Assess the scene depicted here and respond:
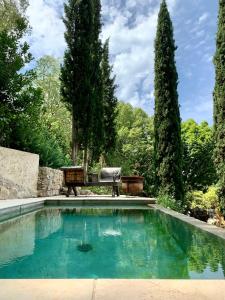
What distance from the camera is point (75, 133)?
630 inches

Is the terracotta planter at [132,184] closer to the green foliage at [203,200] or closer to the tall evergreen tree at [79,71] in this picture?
the green foliage at [203,200]

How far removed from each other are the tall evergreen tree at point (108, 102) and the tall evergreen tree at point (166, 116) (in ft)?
21.8

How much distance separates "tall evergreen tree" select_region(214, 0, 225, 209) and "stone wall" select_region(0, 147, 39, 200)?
560 centimetres

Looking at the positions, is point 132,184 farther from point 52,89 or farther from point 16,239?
point 52,89

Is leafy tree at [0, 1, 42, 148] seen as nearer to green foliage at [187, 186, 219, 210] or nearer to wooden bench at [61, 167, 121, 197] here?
wooden bench at [61, 167, 121, 197]

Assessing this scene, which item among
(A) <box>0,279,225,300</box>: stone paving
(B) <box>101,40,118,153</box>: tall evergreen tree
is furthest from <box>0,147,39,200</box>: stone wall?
(B) <box>101,40,118,153</box>: tall evergreen tree

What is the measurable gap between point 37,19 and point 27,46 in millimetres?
7269

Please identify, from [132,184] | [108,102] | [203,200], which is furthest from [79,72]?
[203,200]

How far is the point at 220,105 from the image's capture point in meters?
9.25

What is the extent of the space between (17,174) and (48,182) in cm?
212

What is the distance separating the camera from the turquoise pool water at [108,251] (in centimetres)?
279

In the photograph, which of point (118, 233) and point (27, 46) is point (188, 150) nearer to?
point (27, 46)

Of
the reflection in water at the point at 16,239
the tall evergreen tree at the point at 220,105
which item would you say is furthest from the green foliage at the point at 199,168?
the reflection in water at the point at 16,239

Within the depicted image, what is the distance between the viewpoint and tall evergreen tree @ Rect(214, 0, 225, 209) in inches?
349
